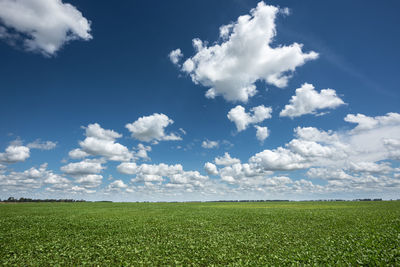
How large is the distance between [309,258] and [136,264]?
12.9 m

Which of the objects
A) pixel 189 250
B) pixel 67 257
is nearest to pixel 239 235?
pixel 189 250

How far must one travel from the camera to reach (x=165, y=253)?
717 inches

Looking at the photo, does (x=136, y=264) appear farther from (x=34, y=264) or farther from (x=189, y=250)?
(x=34, y=264)

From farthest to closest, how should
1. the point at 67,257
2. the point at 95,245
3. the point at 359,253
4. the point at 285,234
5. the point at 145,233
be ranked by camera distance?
1. the point at 145,233
2. the point at 285,234
3. the point at 95,245
4. the point at 67,257
5. the point at 359,253

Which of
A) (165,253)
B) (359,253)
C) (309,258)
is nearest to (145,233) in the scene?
(165,253)

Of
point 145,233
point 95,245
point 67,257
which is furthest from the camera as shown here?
point 145,233

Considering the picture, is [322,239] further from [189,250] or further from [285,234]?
[189,250]

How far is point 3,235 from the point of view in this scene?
2530cm

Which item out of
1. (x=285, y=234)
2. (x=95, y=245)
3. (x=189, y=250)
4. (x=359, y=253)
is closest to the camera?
(x=359, y=253)

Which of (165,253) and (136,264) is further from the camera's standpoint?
(165,253)

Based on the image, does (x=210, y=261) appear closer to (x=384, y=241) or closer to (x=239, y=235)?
(x=239, y=235)

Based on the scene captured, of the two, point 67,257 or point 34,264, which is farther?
point 67,257

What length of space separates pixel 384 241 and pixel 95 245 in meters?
26.8

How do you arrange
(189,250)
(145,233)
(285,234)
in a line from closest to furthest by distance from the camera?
A: (189,250)
(285,234)
(145,233)
